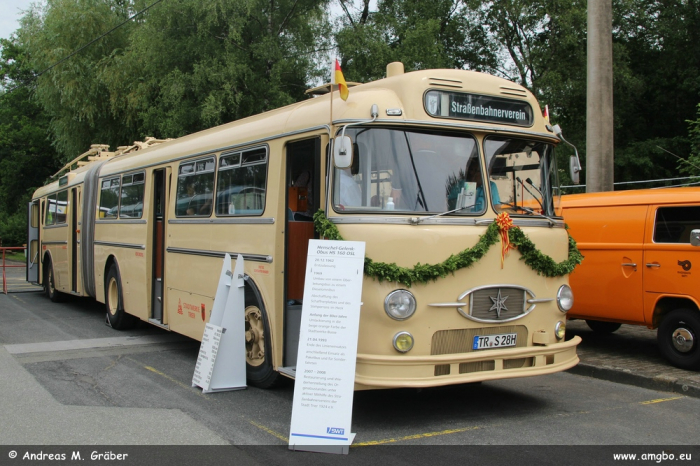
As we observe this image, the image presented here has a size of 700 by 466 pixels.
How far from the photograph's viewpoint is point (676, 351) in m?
8.67

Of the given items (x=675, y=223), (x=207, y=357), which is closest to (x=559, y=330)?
(x=675, y=223)

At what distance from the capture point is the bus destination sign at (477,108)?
21.1 ft

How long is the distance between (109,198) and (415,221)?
835 cm

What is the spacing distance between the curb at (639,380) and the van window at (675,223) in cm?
184

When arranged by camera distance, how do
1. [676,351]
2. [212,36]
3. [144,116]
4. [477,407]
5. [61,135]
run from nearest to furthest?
[477,407] < [676,351] < [212,36] < [144,116] < [61,135]

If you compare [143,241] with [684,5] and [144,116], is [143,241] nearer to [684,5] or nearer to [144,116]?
[144,116]

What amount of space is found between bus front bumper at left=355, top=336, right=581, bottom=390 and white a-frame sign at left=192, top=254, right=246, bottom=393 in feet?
6.88

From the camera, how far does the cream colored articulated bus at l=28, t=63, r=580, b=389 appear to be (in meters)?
6.00

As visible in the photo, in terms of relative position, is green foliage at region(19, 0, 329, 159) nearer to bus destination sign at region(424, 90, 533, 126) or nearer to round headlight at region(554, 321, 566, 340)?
bus destination sign at region(424, 90, 533, 126)

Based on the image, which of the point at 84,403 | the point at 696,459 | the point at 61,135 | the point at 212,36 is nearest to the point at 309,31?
the point at 212,36

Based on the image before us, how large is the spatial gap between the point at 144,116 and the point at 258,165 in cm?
1762

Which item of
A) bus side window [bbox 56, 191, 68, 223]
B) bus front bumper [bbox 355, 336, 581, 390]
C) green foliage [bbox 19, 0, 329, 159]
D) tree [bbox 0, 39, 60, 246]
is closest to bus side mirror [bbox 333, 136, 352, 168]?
bus front bumper [bbox 355, 336, 581, 390]

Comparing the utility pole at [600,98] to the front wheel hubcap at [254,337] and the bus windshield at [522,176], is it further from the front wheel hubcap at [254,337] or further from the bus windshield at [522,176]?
the front wheel hubcap at [254,337]

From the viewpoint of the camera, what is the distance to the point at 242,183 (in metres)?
7.97
